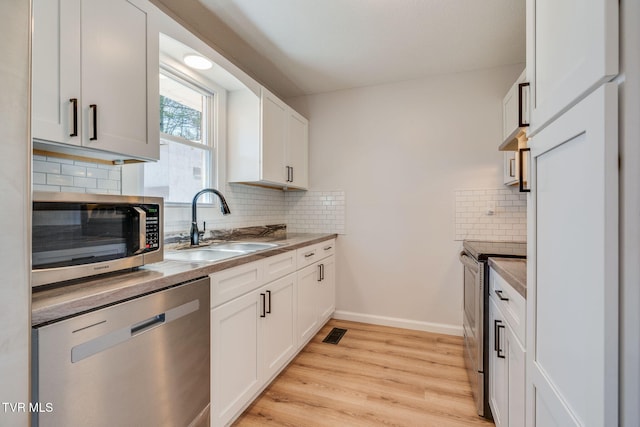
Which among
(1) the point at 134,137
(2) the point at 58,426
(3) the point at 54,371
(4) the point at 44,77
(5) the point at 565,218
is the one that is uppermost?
(4) the point at 44,77

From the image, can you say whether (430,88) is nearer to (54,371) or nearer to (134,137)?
(134,137)

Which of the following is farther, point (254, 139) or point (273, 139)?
point (273, 139)

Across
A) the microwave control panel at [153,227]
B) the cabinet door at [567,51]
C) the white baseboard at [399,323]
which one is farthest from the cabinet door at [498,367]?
the microwave control panel at [153,227]

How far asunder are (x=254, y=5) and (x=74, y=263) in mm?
1821

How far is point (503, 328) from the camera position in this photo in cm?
145

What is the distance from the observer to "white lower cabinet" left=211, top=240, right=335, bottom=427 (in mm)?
1435

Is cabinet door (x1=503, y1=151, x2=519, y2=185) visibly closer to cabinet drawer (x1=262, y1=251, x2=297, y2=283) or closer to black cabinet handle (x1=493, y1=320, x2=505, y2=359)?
black cabinet handle (x1=493, y1=320, x2=505, y2=359)

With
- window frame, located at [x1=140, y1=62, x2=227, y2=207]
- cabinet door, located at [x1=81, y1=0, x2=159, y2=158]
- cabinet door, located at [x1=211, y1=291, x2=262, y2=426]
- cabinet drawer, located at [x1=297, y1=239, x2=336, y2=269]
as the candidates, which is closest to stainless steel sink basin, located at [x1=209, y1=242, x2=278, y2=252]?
cabinet drawer, located at [x1=297, y1=239, x2=336, y2=269]

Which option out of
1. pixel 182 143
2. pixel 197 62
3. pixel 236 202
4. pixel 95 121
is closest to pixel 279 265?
pixel 236 202

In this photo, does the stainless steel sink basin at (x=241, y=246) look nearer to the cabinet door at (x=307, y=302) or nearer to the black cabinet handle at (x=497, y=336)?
the cabinet door at (x=307, y=302)

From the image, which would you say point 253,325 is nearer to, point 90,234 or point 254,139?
point 90,234

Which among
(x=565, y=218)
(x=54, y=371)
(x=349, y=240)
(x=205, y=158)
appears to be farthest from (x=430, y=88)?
(x=54, y=371)

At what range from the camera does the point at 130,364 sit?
0.99m

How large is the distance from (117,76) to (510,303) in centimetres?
201
